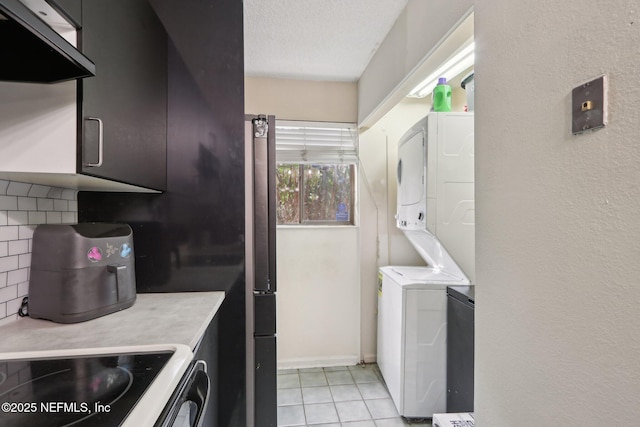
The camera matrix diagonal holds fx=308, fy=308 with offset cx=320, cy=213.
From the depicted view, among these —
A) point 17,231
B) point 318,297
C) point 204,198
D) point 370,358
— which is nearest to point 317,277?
point 318,297

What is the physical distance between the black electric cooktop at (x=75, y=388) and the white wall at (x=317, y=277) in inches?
73.1

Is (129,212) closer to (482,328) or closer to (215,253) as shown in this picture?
(215,253)

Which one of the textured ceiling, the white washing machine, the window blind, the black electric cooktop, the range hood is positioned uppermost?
the textured ceiling

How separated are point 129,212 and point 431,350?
1862 millimetres

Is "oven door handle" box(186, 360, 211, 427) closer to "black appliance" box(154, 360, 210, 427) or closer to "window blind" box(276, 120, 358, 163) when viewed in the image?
"black appliance" box(154, 360, 210, 427)

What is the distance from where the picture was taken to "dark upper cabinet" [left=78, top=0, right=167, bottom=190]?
0.86 meters

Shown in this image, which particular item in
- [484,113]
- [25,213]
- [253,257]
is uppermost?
[484,113]

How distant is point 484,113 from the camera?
1046 millimetres

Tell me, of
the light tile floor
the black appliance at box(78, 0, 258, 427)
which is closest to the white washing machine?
the light tile floor

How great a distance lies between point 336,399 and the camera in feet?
7.32

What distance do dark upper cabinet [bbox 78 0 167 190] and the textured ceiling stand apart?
698 millimetres

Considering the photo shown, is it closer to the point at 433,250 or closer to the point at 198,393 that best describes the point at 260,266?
the point at 198,393

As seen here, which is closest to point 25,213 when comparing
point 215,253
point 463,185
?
point 215,253

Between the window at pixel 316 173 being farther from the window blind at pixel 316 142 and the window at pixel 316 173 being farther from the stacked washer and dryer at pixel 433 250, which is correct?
the stacked washer and dryer at pixel 433 250
